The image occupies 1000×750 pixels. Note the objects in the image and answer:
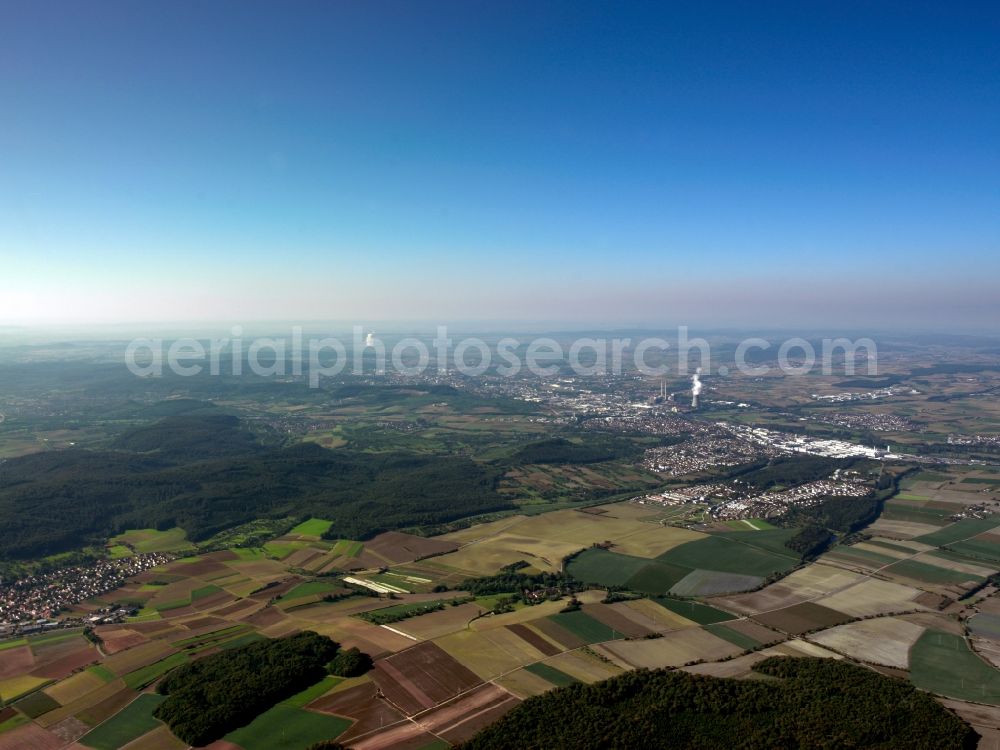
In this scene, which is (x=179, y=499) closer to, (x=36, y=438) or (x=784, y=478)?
(x=36, y=438)

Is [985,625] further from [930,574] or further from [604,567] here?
[604,567]

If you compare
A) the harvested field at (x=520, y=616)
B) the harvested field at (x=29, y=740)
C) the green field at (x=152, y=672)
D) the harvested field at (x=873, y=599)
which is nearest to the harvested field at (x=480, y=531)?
the harvested field at (x=520, y=616)

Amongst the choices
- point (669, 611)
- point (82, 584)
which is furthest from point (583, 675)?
point (82, 584)

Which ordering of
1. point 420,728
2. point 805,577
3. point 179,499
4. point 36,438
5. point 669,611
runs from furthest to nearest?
point 36,438
point 179,499
point 805,577
point 669,611
point 420,728

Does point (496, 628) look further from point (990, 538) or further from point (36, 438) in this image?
point (36, 438)

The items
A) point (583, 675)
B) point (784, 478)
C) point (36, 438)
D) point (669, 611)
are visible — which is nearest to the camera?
point (583, 675)

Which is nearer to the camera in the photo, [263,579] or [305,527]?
[263,579]

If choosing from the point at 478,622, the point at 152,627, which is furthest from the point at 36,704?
the point at 478,622
